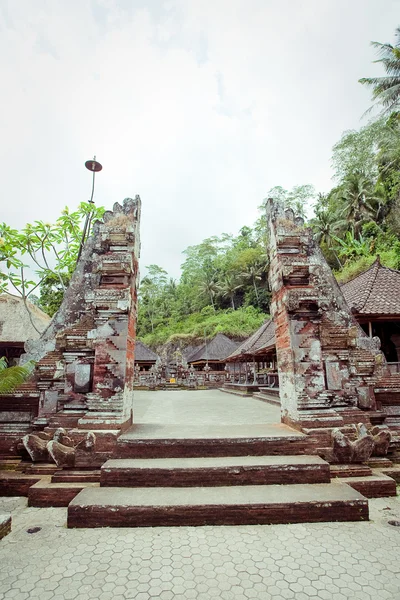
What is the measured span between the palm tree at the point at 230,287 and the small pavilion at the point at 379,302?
114ft

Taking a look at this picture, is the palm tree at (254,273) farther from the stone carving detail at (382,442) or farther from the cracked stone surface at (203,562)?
the cracked stone surface at (203,562)

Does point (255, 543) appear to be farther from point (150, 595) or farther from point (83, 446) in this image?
point (83, 446)

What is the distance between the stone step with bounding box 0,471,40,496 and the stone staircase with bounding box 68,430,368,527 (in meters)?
0.85

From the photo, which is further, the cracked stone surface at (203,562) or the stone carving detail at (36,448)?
the stone carving detail at (36,448)

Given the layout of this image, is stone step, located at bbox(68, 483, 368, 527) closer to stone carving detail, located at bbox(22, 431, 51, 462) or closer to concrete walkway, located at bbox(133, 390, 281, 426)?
stone carving detail, located at bbox(22, 431, 51, 462)

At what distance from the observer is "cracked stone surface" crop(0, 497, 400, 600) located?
6.65 ft

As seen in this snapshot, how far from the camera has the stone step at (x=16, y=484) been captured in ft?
11.5

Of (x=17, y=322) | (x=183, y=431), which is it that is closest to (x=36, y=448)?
(x=183, y=431)

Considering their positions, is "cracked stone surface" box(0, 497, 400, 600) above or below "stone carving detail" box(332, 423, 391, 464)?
below

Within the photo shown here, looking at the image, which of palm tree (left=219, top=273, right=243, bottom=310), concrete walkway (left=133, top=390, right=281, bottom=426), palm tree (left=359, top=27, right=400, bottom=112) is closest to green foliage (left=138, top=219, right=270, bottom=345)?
palm tree (left=219, top=273, right=243, bottom=310)

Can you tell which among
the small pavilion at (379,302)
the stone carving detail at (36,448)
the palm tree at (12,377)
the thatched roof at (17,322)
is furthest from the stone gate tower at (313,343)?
Answer: the thatched roof at (17,322)

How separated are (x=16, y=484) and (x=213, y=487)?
7.09 ft

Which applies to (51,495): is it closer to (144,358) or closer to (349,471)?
(349,471)

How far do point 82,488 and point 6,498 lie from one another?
0.90 metres
